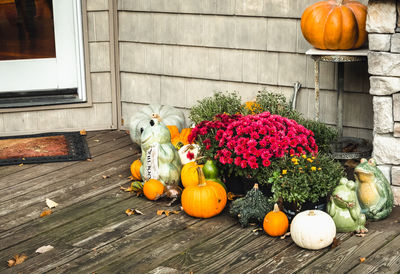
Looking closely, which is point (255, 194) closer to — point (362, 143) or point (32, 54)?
point (362, 143)

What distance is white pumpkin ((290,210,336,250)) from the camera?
3340mm

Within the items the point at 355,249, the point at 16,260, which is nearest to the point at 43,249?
the point at 16,260

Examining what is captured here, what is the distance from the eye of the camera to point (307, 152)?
394 centimetres

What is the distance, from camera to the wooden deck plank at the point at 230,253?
3225 mm

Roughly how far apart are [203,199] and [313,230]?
2.45 feet

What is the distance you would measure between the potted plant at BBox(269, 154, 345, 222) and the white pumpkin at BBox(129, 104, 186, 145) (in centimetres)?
160

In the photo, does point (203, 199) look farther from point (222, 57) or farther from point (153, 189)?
point (222, 57)

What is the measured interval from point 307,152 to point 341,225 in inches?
22.4

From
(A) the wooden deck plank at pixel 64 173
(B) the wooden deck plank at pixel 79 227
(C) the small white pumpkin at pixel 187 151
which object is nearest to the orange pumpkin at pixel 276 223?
(B) the wooden deck plank at pixel 79 227

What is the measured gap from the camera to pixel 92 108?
5.73 metres

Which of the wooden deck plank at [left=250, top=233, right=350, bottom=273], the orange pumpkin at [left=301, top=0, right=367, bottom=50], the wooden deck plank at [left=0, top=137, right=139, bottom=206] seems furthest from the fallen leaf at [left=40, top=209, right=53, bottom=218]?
the orange pumpkin at [left=301, top=0, right=367, bottom=50]

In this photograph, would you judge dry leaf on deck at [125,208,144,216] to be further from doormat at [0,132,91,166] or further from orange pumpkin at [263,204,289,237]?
doormat at [0,132,91,166]

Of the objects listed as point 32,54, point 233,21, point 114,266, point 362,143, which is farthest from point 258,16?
point 114,266

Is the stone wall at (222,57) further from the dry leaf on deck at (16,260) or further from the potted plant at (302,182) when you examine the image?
the dry leaf on deck at (16,260)
